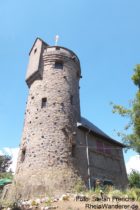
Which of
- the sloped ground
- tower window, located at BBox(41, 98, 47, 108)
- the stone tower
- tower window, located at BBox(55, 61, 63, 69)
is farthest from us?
tower window, located at BBox(55, 61, 63, 69)

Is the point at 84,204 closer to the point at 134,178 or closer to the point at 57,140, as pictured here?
the point at 57,140


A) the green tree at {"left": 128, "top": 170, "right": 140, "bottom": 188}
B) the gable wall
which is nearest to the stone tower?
the gable wall

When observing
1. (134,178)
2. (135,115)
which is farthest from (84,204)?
(134,178)

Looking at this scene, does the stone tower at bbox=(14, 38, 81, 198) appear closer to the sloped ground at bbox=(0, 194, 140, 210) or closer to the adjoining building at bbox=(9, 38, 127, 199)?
the adjoining building at bbox=(9, 38, 127, 199)

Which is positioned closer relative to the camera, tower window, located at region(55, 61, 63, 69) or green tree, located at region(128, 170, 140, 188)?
tower window, located at region(55, 61, 63, 69)

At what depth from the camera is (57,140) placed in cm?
1515

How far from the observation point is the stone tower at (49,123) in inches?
534

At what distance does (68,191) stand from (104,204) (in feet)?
15.2

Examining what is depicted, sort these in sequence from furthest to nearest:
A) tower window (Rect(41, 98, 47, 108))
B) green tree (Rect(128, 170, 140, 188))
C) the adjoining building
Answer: green tree (Rect(128, 170, 140, 188)), tower window (Rect(41, 98, 47, 108)), the adjoining building

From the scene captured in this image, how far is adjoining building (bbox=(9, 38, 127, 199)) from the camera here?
13.8 meters

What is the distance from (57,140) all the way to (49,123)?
1.39 m

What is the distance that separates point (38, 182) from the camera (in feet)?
43.5

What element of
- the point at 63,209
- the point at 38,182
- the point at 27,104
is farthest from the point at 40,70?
the point at 63,209

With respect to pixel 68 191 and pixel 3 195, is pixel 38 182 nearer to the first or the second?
pixel 68 191
